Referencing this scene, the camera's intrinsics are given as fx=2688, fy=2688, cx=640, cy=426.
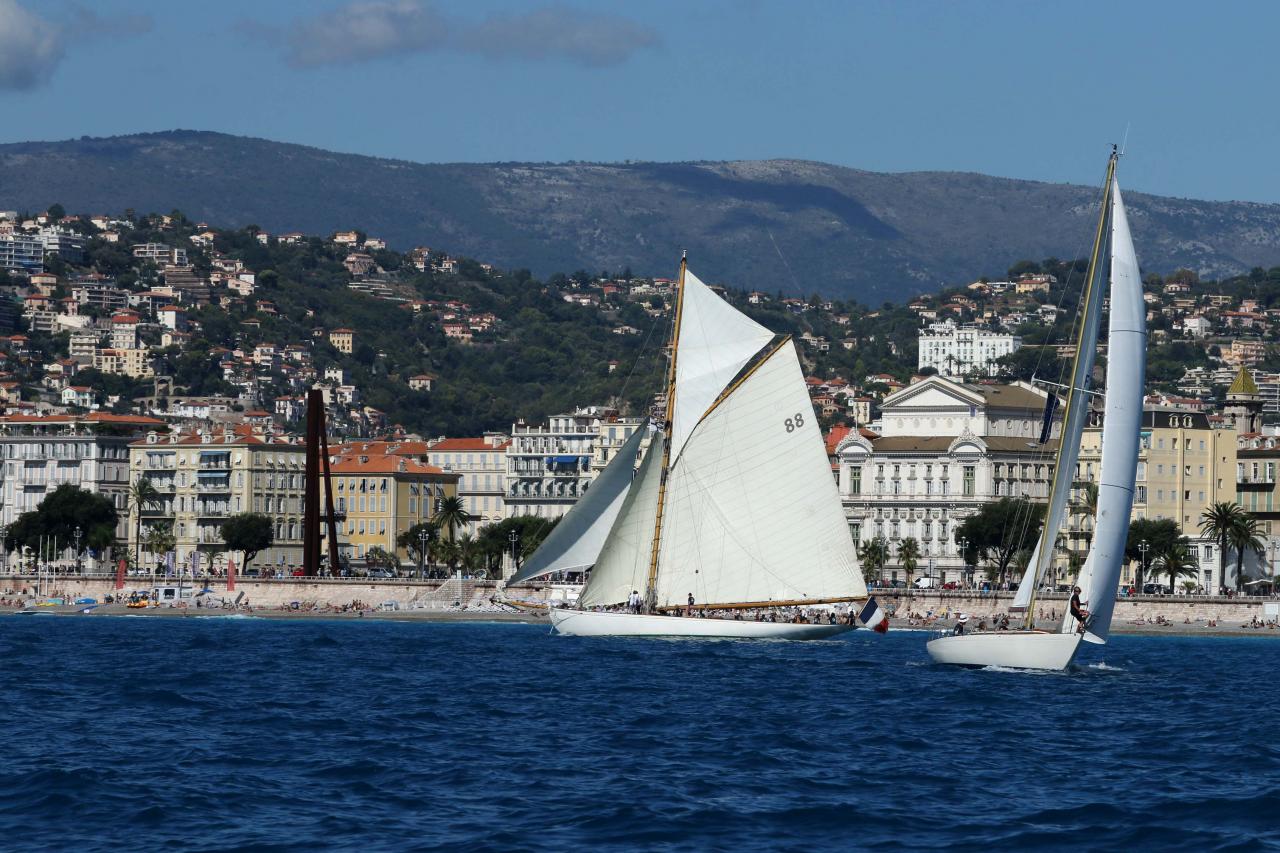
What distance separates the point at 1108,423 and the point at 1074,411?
787 millimetres

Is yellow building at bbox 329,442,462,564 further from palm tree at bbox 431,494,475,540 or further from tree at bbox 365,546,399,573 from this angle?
palm tree at bbox 431,494,475,540

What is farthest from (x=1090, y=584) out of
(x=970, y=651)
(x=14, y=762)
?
(x=14, y=762)

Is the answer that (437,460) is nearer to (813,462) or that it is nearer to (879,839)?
(813,462)

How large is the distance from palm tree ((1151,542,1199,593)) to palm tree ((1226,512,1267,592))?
85.0 inches

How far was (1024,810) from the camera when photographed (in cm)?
3575

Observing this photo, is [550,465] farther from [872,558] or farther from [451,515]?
[872,558]

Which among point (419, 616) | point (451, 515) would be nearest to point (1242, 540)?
point (419, 616)

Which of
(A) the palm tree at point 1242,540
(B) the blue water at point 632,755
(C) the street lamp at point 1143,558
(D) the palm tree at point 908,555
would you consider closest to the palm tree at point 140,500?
(D) the palm tree at point 908,555

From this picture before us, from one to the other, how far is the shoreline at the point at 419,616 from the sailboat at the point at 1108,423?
172ft

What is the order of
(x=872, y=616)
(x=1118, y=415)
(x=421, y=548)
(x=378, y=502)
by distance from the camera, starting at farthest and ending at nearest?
(x=378, y=502) → (x=421, y=548) → (x=872, y=616) → (x=1118, y=415)

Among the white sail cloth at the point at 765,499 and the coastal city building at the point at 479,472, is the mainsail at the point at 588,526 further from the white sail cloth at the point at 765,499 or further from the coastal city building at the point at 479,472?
the coastal city building at the point at 479,472

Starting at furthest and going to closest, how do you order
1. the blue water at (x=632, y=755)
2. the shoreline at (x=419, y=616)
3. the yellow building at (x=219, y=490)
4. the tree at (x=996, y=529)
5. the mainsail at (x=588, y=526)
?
the yellow building at (x=219, y=490)
the tree at (x=996, y=529)
the shoreline at (x=419, y=616)
the mainsail at (x=588, y=526)
the blue water at (x=632, y=755)

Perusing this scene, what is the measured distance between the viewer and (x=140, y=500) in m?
160

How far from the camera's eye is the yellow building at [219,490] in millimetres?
159625
